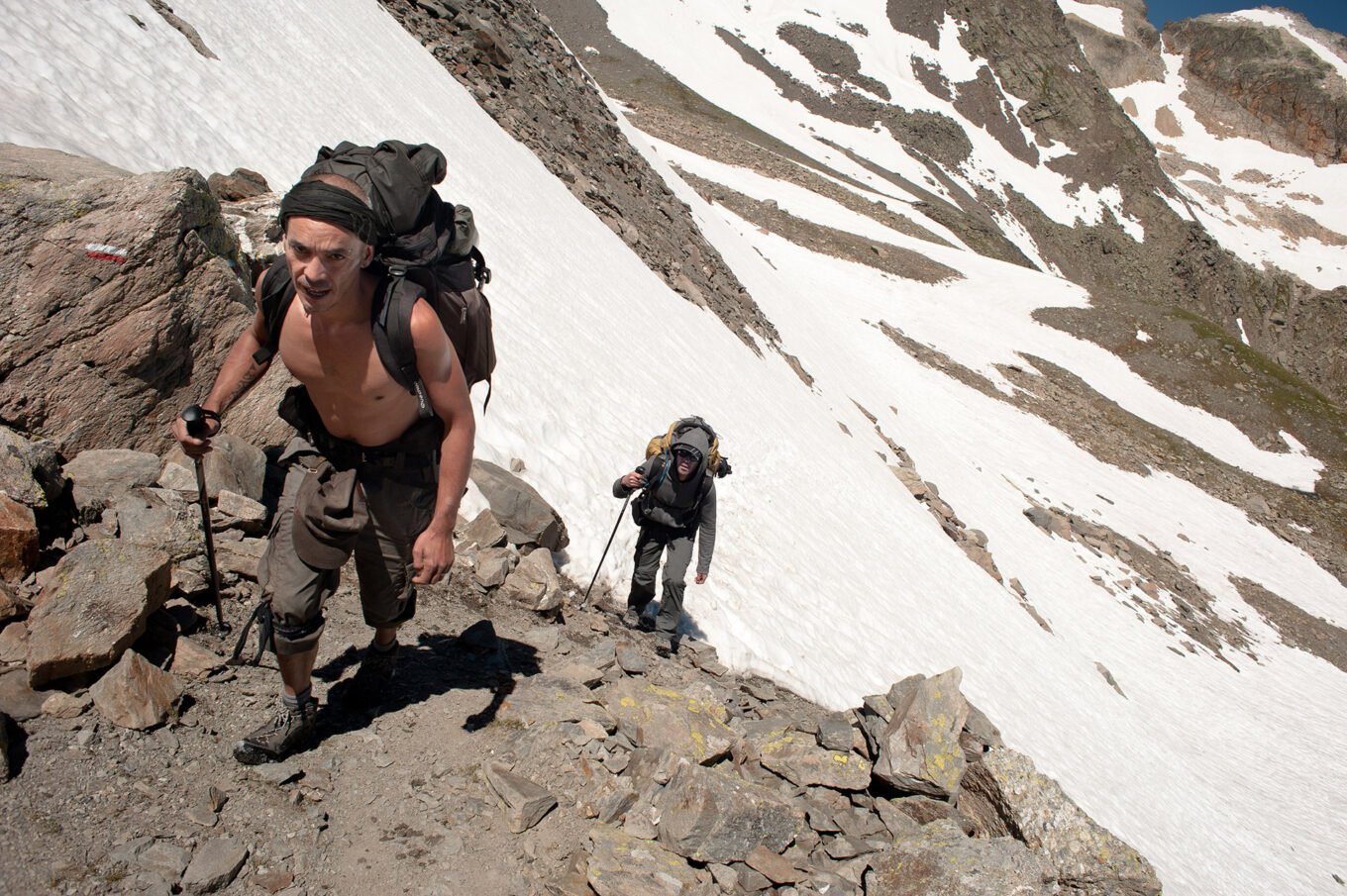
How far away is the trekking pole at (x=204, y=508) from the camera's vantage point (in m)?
3.64

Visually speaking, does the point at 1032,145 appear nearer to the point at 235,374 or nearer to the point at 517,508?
the point at 517,508

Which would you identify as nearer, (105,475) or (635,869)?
(635,869)

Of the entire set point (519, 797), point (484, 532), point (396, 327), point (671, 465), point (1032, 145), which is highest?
point (1032, 145)

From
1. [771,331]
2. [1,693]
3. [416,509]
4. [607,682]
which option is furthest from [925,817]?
[771,331]

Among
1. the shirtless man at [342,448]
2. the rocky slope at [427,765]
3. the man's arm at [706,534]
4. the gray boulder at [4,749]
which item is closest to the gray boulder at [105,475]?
the rocky slope at [427,765]

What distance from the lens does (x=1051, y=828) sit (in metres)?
5.29

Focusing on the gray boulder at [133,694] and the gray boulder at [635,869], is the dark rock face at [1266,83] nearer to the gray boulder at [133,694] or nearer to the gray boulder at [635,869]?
the gray boulder at [635,869]

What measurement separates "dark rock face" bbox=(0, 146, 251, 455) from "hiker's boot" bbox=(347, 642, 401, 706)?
2.02 m

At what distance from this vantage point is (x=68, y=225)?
14.1 feet

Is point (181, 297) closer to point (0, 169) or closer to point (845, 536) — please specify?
point (0, 169)

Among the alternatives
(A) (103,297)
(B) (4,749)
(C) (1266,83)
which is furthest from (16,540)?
(C) (1266,83)

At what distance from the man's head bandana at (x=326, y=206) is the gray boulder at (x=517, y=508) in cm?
390

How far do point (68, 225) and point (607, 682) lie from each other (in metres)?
4.37

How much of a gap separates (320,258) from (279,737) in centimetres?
237
